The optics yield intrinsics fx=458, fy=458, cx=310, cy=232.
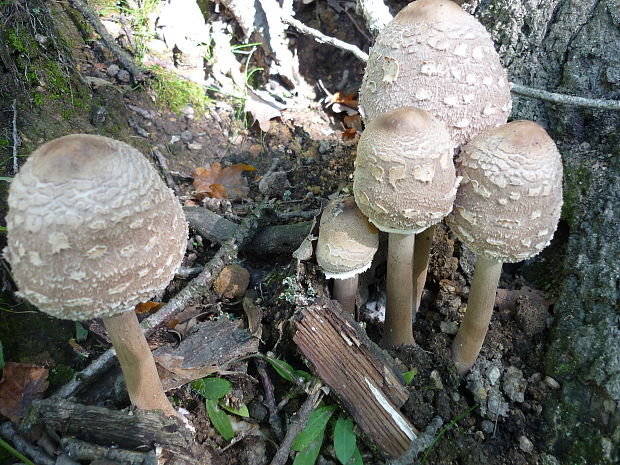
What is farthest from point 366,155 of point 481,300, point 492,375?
point 492,375

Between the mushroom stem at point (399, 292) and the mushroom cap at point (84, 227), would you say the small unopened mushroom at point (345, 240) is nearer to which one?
the mushroom stem at point (399, 292)

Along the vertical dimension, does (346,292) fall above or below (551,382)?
above

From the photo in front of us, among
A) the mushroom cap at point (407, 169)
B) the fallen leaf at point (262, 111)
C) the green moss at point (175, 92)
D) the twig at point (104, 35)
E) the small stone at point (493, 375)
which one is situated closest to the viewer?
the mushroom cap at point (407, 169)

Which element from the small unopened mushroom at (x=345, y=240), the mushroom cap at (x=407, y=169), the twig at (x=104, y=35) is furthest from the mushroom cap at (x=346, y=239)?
the twig at (x=104, y=35)

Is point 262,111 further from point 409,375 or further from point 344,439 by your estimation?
point 344,439

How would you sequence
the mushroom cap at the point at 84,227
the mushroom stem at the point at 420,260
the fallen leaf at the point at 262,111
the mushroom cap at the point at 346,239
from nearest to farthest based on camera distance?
1. the mushroom cap at the point at 84,227
2. the mushroom cap at the point at 346,239
3. the mushroom stem at the point at 420,260
4. the fallen leaf at the point at 262,111

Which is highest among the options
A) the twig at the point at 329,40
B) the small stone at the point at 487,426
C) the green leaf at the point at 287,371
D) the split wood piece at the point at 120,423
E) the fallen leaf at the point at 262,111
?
the twig at the point at 329,40

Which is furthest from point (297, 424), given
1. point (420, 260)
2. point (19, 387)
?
point (19, 387)

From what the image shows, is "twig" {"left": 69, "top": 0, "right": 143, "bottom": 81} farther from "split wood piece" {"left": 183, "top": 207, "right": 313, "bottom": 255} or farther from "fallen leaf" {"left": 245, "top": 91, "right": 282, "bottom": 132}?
"split wood piece" {"left": 183, "top": 207, "right": 313, "bottom": 255}
